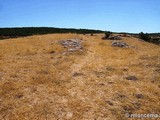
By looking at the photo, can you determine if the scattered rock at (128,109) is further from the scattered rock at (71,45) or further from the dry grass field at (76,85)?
the scattered rock at (71,45)

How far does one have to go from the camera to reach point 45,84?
72.4 feet

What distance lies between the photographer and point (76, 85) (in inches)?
867

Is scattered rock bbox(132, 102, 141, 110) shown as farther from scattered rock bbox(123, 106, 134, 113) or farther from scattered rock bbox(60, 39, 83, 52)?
scattered rock bbox(60, 39, 83, 52)

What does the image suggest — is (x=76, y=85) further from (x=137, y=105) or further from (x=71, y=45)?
(x=71, y=45)

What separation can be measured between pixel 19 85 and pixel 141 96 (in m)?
12.2

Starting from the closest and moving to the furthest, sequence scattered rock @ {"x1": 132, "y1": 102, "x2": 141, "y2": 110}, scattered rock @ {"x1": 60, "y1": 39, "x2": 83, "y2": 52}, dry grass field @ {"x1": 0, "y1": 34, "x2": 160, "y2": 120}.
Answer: dry grass field @ {"x1": 0, "y1": 34, "x2": 160, "y2": 120}, scattered rock @ {"x1": 132, "y1": 102, "x2": 141, "y2": 110}, scattered rock @ {"x1": 60, "y1": 39, "x2": 83, "y2": 52}

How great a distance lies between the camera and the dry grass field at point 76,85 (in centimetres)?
1656

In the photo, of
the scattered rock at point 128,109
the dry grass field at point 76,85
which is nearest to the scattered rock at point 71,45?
the dry grass field at point 76,85

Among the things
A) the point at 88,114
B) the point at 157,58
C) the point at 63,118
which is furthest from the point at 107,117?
the point at 157,58

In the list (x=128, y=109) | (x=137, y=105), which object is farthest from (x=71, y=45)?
(x=128, y=109)

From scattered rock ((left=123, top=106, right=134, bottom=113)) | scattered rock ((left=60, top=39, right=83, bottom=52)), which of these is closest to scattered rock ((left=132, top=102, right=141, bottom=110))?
scattered rock ((left=123, top=106, right=134, bottom=113))

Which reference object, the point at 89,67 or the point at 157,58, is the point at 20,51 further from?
the point at 157,58

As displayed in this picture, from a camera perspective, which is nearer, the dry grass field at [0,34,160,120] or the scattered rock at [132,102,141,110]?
the dry grass field at [0,34,160,120]

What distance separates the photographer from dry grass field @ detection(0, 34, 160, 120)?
16562 millimetres
